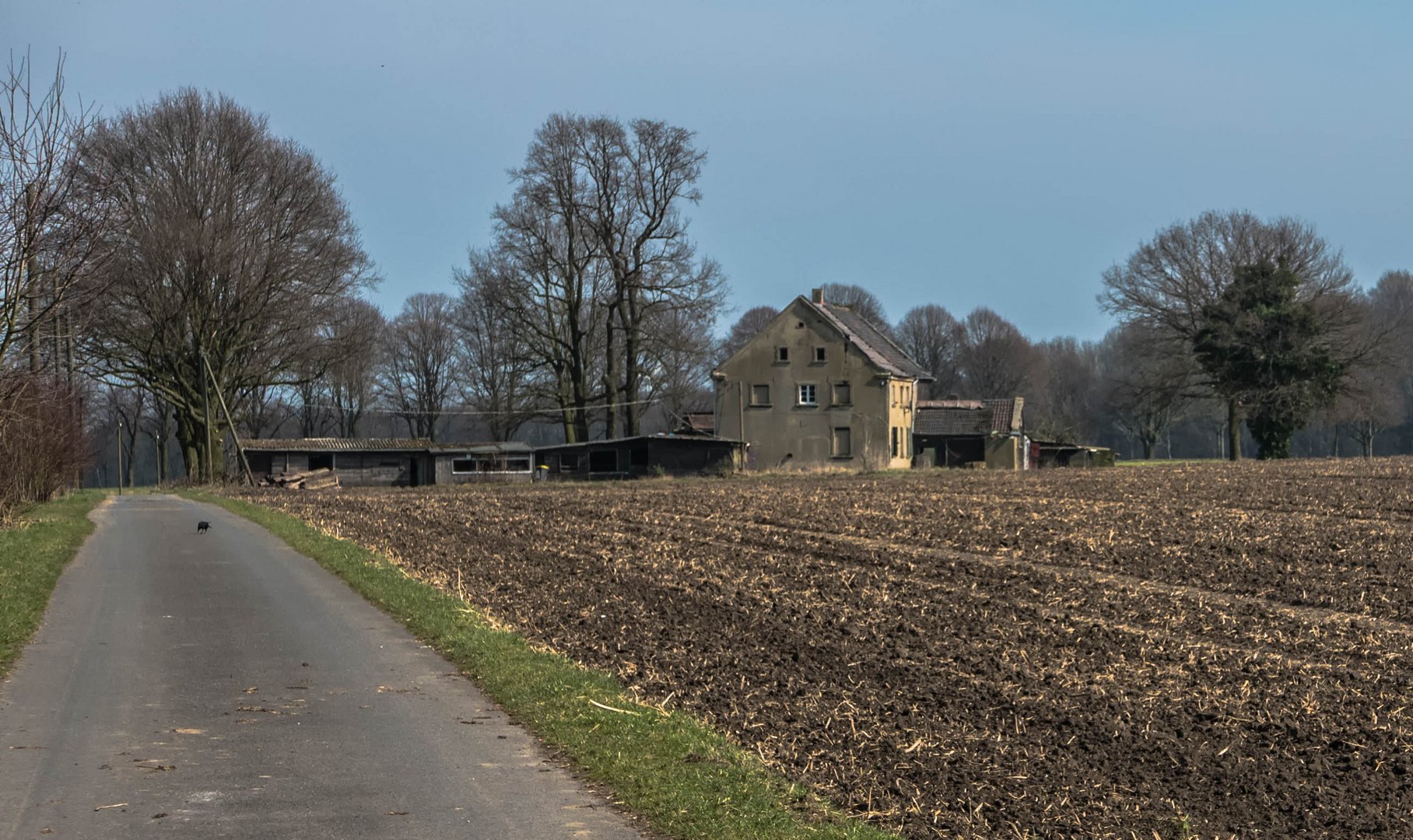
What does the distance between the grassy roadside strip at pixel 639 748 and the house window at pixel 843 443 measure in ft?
186

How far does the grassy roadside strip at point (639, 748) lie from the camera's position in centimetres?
709

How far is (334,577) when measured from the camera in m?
19.2

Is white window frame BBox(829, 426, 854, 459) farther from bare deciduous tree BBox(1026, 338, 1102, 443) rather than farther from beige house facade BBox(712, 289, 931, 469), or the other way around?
bare deciduous tree BBox(1026, 338, 1102, 443)

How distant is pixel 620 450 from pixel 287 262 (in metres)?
19.9

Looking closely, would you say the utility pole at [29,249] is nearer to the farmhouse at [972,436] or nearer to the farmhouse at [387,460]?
the farmhouse at [387,460]

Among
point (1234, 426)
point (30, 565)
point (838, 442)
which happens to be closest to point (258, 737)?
point (30, 565)

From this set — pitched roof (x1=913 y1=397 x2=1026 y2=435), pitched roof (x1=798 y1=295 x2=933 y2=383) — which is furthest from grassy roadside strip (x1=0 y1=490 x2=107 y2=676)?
pitched roof (x1=913 y1=397 x2=1026 y2=435)

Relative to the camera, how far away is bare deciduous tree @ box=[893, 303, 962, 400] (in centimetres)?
12381

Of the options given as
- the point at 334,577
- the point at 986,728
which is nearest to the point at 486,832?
the point at 986,728

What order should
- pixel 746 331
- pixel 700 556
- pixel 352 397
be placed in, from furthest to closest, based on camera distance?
1. pixel 746 331
2. pixel 352 397
3. pixel 700 556

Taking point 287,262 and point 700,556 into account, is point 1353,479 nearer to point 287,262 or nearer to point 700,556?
point 700,556

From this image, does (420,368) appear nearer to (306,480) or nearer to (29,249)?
(306,480)

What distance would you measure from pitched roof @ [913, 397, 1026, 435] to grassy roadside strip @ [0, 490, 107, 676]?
2046 inches

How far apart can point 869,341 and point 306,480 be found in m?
32.2
